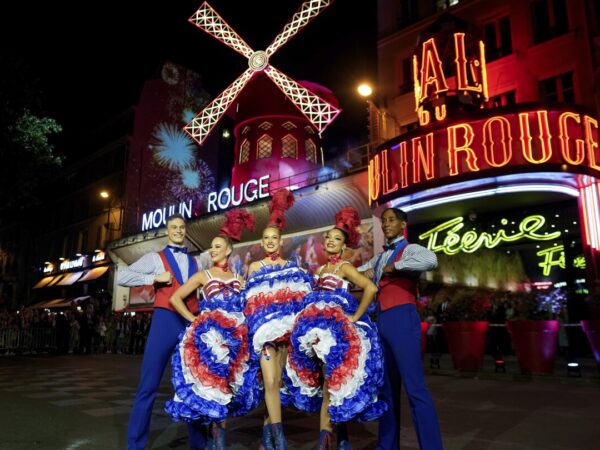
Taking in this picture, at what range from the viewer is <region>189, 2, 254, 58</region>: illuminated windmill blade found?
23375 millimetres

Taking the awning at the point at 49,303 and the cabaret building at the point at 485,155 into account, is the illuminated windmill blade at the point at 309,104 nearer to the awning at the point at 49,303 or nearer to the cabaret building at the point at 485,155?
the cabaret building at the point at 485,155

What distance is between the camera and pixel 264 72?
22609 millimetres

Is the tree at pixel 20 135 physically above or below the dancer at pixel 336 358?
above

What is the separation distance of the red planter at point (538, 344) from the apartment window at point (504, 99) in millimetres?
6940

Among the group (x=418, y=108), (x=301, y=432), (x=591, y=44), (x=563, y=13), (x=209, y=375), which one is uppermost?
(x=563, y=13)

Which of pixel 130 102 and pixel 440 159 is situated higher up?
pixel 130 102

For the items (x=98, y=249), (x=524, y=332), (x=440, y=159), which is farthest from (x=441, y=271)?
(x=98, y=249)

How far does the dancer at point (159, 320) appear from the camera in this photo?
11.8ft

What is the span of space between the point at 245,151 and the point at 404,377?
840 inches

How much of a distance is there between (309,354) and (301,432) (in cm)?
148

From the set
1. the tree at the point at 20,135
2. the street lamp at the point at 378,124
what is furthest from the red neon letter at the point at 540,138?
the tree at the point at 20,135

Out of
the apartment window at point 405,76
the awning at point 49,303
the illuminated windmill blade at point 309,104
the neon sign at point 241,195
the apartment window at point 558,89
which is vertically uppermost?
the illuminated windmill blade at point 309,104

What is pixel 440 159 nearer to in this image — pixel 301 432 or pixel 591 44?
pixel 591 44

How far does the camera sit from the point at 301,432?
4660mm
